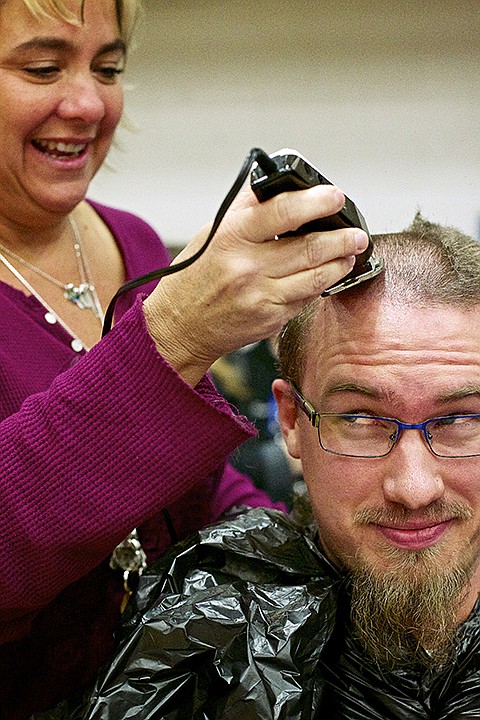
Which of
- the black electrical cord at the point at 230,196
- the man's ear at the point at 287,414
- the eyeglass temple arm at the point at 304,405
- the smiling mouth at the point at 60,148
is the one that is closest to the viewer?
the black electrical cord at the point at 230,196

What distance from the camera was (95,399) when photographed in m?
1.34

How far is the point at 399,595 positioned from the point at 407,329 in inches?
16.1

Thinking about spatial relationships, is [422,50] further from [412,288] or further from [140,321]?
[140,321]

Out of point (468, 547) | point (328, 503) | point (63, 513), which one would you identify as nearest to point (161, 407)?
point (63, 513)

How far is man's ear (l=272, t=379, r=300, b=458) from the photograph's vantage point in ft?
5.69

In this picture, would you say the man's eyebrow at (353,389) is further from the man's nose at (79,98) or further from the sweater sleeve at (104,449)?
the man's nose at (79,98)

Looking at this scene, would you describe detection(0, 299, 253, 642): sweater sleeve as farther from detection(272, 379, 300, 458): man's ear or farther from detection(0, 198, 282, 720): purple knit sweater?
detection(272, 379, 300, 458): man's ear

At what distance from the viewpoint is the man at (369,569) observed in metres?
1.48

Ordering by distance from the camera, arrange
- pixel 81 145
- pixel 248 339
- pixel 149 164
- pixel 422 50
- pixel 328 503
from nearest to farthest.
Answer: pixel 248 339
pixel 328 503
pixel 81 145
pixel 422 50
pixel 149 164

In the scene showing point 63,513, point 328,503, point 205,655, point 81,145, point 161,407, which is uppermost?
point 81,145

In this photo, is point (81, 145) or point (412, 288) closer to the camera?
point (412, 288)

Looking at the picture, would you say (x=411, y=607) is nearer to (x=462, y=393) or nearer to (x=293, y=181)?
(x=462, y=393)

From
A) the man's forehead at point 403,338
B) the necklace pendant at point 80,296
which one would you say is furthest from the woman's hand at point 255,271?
the necklace pendant at point 80,296

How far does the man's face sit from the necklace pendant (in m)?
0.59
